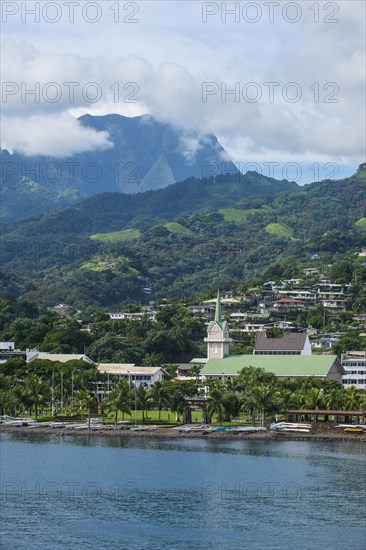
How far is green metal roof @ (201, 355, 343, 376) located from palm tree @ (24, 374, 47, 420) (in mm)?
20909

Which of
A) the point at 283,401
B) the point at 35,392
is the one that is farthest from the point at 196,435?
the point at 35,392

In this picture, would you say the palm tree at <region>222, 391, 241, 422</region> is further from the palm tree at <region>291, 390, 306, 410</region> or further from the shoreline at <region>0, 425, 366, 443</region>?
the shoreline at <region>0, 425, 366, 443</region>

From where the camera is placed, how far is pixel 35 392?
308 ft

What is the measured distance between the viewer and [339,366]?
4245 inches

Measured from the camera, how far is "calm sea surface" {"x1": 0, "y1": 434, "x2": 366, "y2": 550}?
158 ft

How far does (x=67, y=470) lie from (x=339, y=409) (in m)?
31.6

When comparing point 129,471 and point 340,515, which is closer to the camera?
point 340,515

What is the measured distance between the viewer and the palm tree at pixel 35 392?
9388 cm

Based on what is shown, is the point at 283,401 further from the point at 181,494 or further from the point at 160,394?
the point at 181,494

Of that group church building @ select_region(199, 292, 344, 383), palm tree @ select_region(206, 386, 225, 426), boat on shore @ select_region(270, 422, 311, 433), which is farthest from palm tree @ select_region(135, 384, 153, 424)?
church building @ select_region(199, 292, 344, 383)

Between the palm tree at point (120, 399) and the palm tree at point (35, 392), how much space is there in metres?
6.62

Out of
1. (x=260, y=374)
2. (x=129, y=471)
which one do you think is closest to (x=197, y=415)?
(x=260, y=374)

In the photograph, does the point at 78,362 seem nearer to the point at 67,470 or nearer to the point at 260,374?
the point at 260,374

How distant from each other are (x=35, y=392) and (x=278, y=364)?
2535cm
